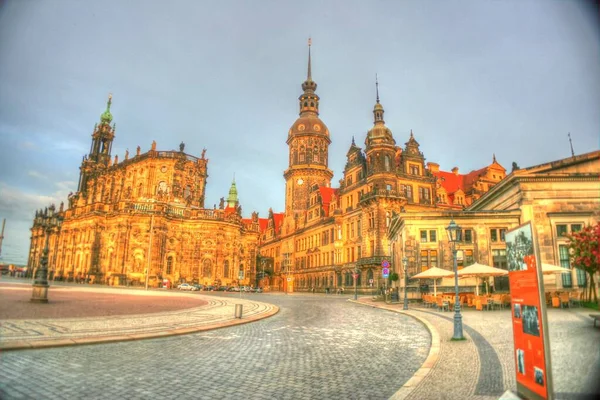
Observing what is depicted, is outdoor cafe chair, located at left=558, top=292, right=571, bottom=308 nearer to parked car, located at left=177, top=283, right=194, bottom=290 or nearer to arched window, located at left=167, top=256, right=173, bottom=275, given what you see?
parked car, located at left=177, top=283, right=194, bottom=290

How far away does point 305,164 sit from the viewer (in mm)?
79938

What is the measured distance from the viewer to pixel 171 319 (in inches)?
644

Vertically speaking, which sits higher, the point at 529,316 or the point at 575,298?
the point at 529,316

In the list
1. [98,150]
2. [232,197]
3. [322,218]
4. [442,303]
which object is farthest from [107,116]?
[442,303]

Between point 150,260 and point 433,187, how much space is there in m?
45.8

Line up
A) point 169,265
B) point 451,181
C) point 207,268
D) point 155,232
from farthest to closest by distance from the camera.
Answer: point 207,268 < point 451,181 < point 169,265 < point 155,232

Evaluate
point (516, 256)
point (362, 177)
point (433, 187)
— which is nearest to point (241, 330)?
point (516, 256)

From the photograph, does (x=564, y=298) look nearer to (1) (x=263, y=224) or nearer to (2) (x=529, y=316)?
(2) (x=529, y=316)

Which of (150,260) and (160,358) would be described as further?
(150,260)

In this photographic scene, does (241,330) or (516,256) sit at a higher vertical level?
(516,256)

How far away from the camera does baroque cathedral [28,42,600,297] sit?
24.1 metres

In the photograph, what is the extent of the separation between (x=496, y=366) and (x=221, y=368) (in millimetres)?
5895

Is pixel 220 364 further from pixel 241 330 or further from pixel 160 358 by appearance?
pixel 241 330

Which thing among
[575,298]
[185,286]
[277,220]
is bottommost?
[185,286]
